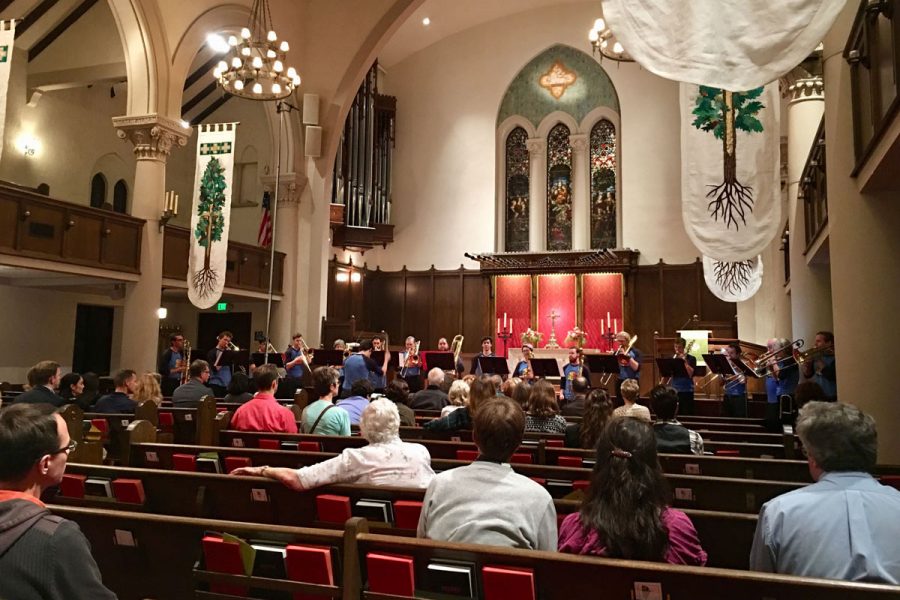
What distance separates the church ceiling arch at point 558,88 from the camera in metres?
18.0

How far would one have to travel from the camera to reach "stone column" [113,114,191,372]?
432 inches

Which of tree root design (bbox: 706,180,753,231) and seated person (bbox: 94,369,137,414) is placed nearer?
tree root design (bbox: 706,180,753,231)

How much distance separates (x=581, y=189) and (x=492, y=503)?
53.5 feet

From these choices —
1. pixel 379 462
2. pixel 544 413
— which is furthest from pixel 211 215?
pixel 379 462

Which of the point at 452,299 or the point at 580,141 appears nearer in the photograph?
the point at 580,141

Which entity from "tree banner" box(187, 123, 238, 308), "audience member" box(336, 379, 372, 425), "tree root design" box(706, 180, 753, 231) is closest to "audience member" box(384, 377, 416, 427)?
"audience member" box(336, 379, 372, 425)

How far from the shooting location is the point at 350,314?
1745 centimetres

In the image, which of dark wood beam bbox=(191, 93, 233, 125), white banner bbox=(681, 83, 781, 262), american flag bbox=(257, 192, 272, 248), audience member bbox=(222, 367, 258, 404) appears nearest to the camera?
white banner bbox=(681, 83, 781, 262)

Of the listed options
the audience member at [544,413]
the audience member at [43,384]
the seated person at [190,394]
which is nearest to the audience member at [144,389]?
the seated person at [190,394]

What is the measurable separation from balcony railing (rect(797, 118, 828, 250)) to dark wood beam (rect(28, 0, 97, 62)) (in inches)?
474

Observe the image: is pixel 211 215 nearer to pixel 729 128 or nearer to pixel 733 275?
pixel 733 275

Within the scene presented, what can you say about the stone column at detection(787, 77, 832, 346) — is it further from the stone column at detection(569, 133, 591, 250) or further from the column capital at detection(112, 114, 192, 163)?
the column capital at detection(112, 114, 192, 163)

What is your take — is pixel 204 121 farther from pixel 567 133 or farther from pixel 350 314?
pixel 567 133

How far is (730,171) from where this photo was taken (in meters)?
5.17
